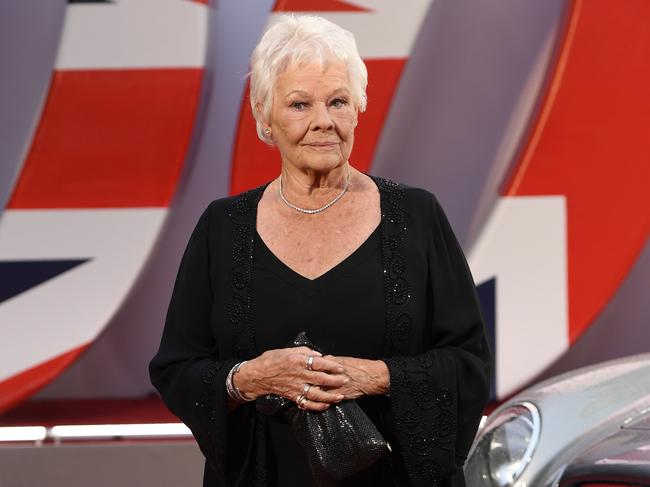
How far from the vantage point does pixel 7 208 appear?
3.69 m

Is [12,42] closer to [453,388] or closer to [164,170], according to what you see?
[164,170]

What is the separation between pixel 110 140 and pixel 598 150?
71.8 inches

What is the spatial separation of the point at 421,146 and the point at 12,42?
5.51 feet

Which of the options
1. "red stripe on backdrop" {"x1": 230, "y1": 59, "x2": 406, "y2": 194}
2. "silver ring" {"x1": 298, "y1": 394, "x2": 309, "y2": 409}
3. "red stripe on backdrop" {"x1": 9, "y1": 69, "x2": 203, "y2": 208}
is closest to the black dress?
A: "silver ring" {"x1": 298, "y1": 394, "x2": 309, "y2": 409}

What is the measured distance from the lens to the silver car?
2.22m

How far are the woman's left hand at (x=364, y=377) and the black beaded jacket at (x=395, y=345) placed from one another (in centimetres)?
2

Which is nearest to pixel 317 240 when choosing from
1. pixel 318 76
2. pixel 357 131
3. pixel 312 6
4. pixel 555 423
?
pixel 318 76

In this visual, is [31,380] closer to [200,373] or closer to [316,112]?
[200,373]

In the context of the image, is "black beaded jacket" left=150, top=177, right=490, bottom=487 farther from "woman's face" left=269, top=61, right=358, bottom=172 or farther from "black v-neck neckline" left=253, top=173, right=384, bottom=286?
"woman's face" left=269, top=61, right=358, bottom=172

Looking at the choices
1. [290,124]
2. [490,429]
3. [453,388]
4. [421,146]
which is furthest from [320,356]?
[421,146]

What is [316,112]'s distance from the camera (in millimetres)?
1650

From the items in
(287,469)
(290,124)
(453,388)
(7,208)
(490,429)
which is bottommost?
(7,208)

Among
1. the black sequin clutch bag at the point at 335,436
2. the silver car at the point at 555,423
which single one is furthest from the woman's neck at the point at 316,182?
the silver car at the point at 555,423

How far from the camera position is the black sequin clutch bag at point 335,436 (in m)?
1.57
